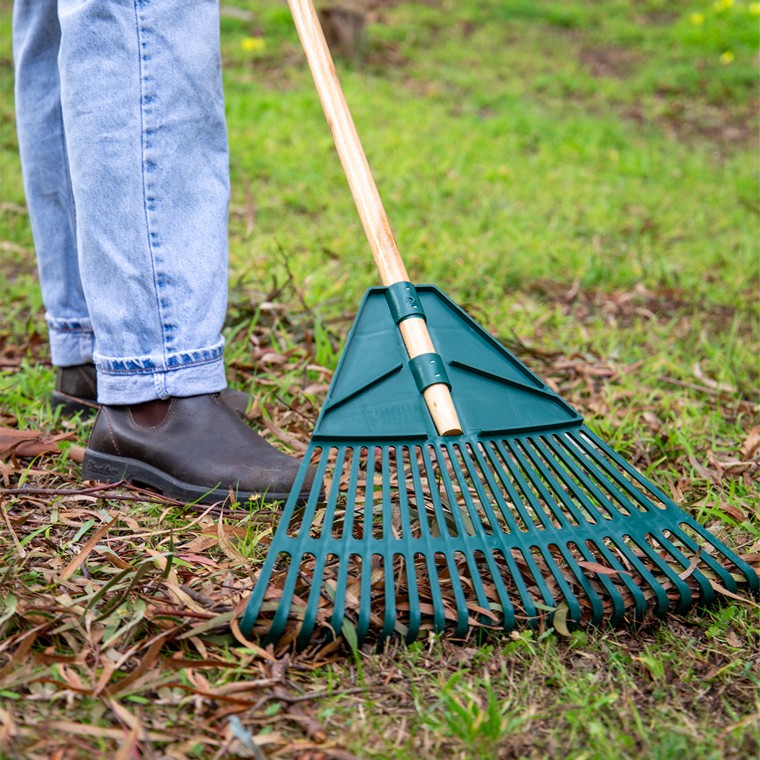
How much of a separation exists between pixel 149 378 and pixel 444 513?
1.98 ft

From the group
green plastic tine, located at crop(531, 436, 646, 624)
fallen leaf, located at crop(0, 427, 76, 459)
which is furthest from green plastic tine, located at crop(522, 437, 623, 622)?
fallen leaf, located at crop(0, 427, 76, 459)

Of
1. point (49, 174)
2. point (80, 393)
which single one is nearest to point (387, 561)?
point (80, 393)

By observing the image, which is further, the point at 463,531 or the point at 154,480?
the point at 154,480

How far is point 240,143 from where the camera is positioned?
4082mm

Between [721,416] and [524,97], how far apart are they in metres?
4.10

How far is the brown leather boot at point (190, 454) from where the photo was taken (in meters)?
1.56

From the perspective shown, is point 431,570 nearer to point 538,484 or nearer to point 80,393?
point 538,484

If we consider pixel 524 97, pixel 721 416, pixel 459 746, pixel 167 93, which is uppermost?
pixel 524 97

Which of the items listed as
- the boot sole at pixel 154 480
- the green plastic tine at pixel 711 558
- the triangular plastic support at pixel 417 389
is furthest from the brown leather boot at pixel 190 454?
the green plastic tine at pixel 711 558

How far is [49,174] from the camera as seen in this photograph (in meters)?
1.83

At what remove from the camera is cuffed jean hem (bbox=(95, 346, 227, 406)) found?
1.54m

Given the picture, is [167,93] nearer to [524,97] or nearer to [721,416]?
[721,416]

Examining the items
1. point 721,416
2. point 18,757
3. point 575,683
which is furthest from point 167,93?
point 721,416

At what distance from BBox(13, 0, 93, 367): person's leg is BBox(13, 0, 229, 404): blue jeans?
0.28m
